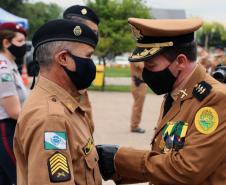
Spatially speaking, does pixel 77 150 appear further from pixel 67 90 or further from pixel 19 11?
pixel 19 11

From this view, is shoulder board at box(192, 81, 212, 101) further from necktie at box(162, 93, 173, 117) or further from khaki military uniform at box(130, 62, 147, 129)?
khaki military uniform at box(130, 62, 147, 129)

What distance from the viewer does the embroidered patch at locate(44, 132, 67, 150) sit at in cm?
188

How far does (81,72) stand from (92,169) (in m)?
0.49

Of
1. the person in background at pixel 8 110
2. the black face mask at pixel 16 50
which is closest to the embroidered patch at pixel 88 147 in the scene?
the person in background at pixel 8 110

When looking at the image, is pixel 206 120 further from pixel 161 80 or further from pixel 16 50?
pixel 16 50

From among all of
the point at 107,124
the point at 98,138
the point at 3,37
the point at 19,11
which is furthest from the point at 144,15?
the point at 19,11

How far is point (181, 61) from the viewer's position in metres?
2.33

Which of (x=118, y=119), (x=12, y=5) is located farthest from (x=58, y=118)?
(x=12, y=5)

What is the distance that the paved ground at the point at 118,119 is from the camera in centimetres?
794

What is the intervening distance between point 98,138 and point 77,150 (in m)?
5.97

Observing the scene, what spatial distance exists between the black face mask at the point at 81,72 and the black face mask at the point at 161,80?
12.3 inches

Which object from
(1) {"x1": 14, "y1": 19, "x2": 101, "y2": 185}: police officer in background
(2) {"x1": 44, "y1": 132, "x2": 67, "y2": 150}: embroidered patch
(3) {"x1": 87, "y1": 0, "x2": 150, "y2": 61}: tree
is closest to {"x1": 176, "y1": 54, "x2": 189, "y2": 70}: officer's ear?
(1) {"x1": 14, "y1": 19, "x2": 101, "y2": 185}: police officer in background

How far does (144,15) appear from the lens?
21.8 metres

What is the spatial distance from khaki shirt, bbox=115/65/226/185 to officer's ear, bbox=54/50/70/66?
0.57 metres
